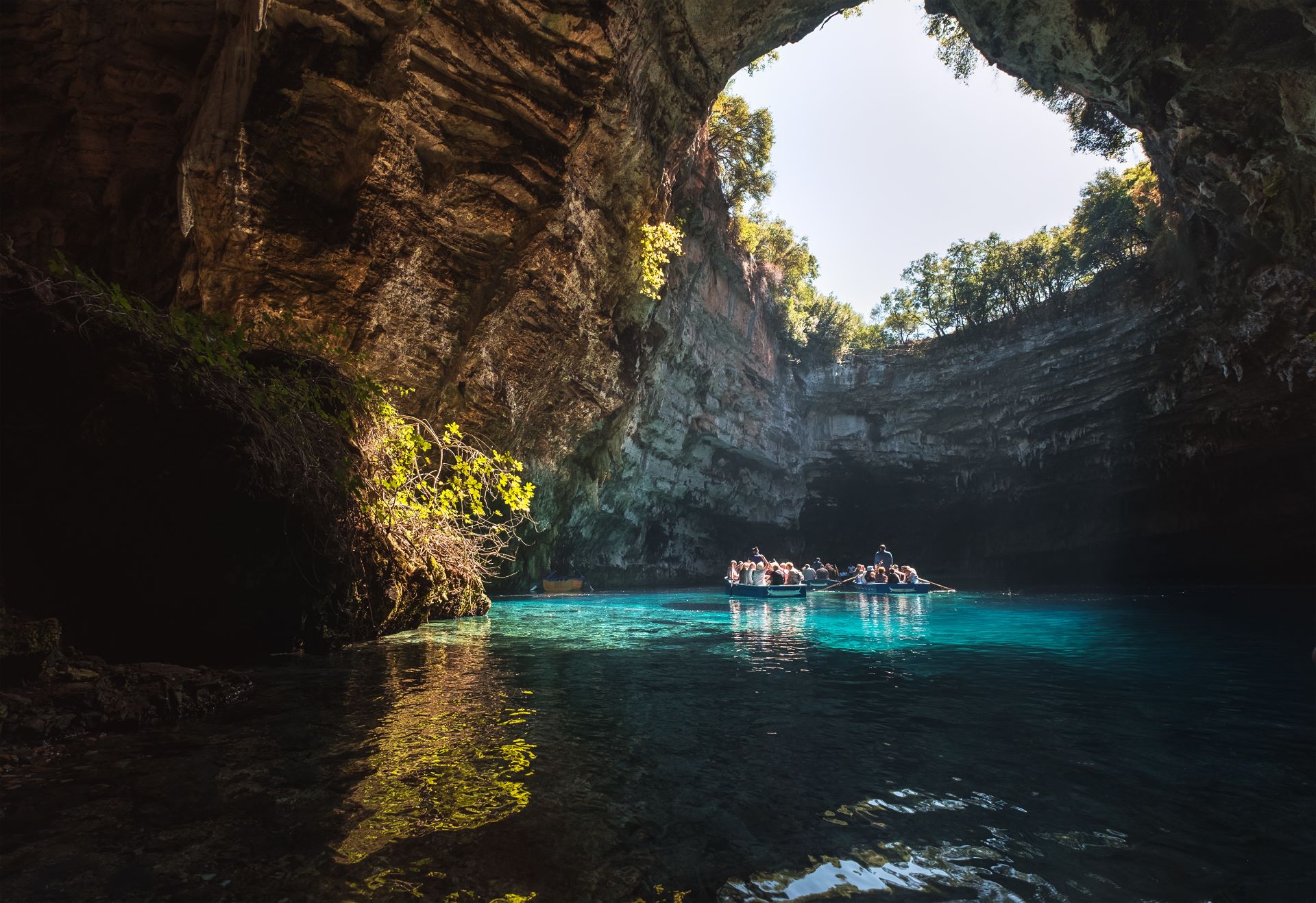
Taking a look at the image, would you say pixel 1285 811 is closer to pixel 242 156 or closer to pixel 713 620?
pixel 713 620

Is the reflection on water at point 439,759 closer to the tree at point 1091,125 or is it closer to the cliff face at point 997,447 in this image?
the cliff face at point 997,447

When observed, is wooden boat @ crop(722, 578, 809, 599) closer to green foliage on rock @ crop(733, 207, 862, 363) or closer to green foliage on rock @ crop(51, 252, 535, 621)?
green foliage on rock @ crop(51, 252, 535, 621)

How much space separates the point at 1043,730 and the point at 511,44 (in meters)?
10.4

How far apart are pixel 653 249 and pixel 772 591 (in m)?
9.11

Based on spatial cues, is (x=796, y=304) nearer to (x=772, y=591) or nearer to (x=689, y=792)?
(x=772, y=591)

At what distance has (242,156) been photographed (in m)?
8.16

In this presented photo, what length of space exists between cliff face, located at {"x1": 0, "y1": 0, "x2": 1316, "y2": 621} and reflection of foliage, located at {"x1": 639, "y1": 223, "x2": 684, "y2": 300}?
0.29m

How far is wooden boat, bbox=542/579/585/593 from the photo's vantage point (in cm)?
2062

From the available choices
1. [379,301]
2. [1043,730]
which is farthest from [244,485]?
[379,301]

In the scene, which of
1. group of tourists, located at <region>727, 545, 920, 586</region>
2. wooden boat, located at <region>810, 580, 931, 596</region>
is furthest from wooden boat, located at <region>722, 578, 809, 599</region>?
wooden boat, located at <region>810, 580, 931, 596</region>

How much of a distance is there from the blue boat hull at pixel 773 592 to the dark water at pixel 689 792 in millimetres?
11359

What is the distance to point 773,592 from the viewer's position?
52.9ft

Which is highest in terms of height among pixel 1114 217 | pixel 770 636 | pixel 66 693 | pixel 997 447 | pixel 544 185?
pixel 1114 217

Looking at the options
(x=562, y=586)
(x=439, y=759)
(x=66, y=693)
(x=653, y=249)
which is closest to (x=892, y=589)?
(x=562, y=586)
